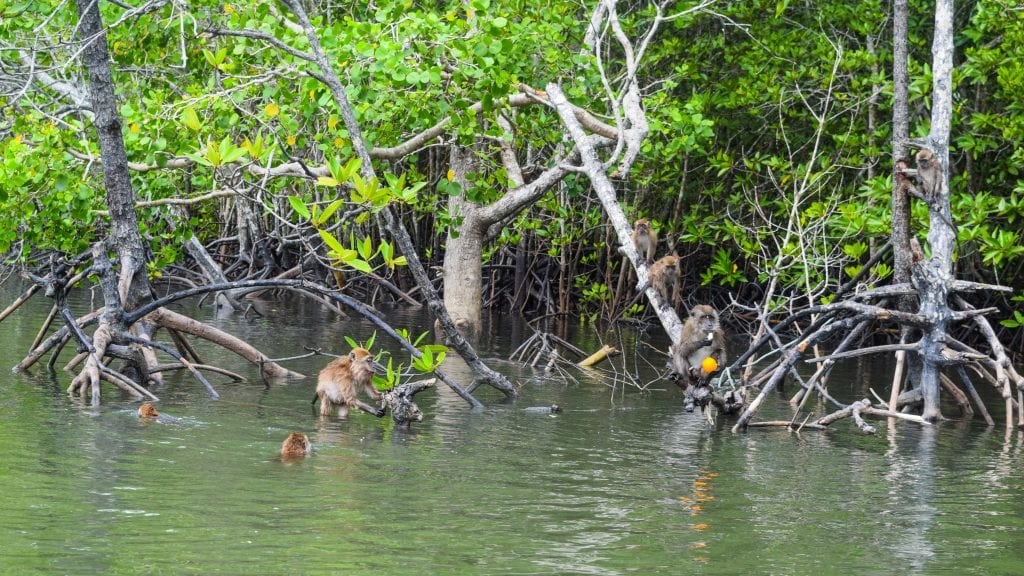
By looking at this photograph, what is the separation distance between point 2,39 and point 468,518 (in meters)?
8.55

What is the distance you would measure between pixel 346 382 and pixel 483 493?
9.38 ft

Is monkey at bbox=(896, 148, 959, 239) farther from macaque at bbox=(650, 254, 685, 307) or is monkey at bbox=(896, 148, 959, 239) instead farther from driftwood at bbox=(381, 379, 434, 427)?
driftwood at bbox=(381, 379, 434, 427)

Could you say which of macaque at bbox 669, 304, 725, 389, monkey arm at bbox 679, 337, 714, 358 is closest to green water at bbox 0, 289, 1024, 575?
macaque at bbox 669, 304, 725, 389

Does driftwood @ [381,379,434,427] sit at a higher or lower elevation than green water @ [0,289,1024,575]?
higher

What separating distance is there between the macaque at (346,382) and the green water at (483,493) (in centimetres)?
26

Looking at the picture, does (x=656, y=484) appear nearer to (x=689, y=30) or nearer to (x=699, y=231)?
(x=699, y=231)

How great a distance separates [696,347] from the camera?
10.3 m

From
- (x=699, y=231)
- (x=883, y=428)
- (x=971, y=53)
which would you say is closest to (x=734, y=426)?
(x=883, y=428)

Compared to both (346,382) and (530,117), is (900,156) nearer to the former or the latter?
(346,382)

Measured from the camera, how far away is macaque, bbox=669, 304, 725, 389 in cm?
1016

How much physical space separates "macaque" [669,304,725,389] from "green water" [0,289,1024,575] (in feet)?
1.54

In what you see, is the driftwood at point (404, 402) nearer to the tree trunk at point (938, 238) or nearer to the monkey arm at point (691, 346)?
the monkey arm at point (691, 346)

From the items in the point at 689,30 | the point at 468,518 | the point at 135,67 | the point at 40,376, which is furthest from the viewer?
the point at 689,30

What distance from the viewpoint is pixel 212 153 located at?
8227 mm
